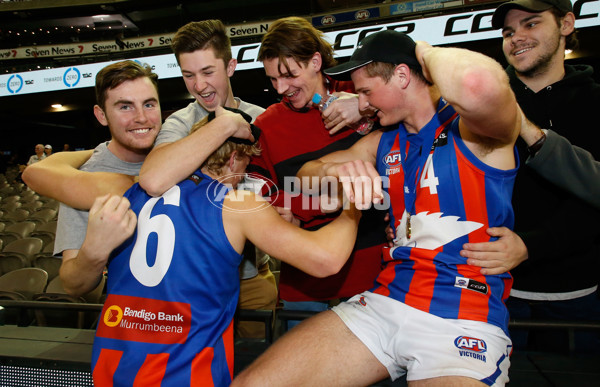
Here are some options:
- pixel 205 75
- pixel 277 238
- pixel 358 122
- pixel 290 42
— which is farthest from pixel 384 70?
pixel 205 75

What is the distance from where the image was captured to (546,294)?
193cm

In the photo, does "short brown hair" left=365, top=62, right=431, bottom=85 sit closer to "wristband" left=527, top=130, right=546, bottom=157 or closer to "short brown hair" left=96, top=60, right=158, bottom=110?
"wristband" left=527, top=130, right=546, bottom=157

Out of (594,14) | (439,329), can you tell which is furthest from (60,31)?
(439,329)

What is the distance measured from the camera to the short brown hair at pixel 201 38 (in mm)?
2143

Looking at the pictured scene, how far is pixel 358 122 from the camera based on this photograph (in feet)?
6.39

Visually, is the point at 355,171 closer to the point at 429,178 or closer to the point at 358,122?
the point at 429,178

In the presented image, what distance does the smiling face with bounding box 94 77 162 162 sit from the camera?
6.19ft

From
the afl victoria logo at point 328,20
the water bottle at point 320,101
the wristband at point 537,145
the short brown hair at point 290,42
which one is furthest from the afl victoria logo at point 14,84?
the wristband at point 537,145

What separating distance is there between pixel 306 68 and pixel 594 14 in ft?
25.5

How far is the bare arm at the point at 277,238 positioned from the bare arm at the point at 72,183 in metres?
0.61

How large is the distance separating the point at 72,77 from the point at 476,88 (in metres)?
12.6

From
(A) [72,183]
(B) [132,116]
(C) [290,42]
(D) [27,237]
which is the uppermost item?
(C) [290,42]

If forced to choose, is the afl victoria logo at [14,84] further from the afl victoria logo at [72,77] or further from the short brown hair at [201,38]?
the short brown hair at [201,38]

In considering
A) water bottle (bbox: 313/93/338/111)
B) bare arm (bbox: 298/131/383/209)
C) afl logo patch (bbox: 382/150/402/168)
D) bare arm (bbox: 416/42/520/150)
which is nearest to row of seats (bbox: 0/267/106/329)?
bare arm (bbox: 298/131/383/209)
